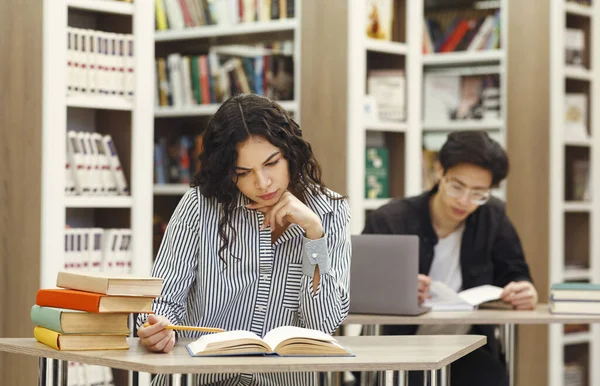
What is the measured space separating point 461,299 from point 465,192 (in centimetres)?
41

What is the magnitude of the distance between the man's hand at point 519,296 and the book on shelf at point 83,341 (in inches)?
71.6

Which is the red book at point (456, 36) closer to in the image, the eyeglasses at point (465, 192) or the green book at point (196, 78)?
the green book at point (196, 78)

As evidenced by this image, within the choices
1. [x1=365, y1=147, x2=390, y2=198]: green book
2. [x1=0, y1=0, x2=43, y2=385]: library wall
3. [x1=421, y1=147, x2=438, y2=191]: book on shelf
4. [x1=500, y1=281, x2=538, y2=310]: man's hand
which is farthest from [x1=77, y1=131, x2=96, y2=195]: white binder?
[x1=421, y1=147, x2=438, y2=191]: book on shelf

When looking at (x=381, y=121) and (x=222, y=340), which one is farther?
(x=381, y=121)

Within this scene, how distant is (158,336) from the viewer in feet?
7.29

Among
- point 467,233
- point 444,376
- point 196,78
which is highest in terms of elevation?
point 196,78

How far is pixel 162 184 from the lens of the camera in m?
5.53

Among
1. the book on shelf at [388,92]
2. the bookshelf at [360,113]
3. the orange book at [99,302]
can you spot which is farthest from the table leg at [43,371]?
the book on shelf at [388,92]

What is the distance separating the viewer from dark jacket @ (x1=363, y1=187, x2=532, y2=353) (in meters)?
3.79

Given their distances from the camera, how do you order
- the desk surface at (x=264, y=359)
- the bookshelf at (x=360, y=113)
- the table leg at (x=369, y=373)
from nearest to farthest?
the desk surface at (x=264, y=359) < the table leg at (x=369, y=373) < the bookshelf at (x=360, y=113)

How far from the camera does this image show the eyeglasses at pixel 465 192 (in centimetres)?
364

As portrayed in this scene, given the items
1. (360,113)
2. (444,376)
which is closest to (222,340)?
(444,376)

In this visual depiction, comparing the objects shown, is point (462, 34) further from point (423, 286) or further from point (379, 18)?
point (423, 286)

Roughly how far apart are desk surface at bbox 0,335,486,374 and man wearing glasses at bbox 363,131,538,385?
1220 millimetres
